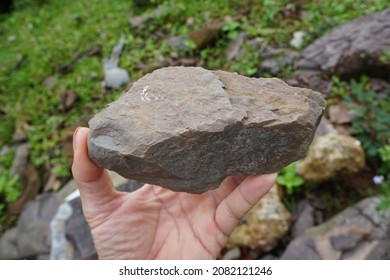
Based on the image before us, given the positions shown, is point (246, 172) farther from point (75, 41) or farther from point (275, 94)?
point (75, 41)

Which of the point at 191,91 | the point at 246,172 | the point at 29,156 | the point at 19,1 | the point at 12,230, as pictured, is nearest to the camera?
the point at 191,91

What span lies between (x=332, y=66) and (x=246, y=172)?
1817 millimetres

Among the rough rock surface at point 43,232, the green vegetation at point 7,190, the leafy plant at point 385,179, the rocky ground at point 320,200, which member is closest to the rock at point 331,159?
the rocky ground at point 320,200

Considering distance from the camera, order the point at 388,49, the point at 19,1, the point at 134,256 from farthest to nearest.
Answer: the point at 19,1 → the point at 388,49 → the point at 134,256

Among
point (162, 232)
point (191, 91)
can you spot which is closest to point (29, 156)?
point (162, 232)

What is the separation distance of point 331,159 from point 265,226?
2.21ft

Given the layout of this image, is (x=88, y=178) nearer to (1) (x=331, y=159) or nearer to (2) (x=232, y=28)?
(1) (x=331, y=159)

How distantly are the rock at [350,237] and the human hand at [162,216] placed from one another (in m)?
0.76

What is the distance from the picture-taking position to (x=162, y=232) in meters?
2.26

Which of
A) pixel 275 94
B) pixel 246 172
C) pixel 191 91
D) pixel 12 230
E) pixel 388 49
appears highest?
pixel 191 91

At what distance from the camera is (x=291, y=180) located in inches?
119

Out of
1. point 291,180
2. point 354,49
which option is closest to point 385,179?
point 291,180

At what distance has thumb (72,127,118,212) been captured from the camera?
176 cm

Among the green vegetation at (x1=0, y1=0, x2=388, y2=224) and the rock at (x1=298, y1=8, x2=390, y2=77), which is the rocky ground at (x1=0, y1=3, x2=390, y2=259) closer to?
the rock at (x1=298, y1=8, x2=390, y2=77)
